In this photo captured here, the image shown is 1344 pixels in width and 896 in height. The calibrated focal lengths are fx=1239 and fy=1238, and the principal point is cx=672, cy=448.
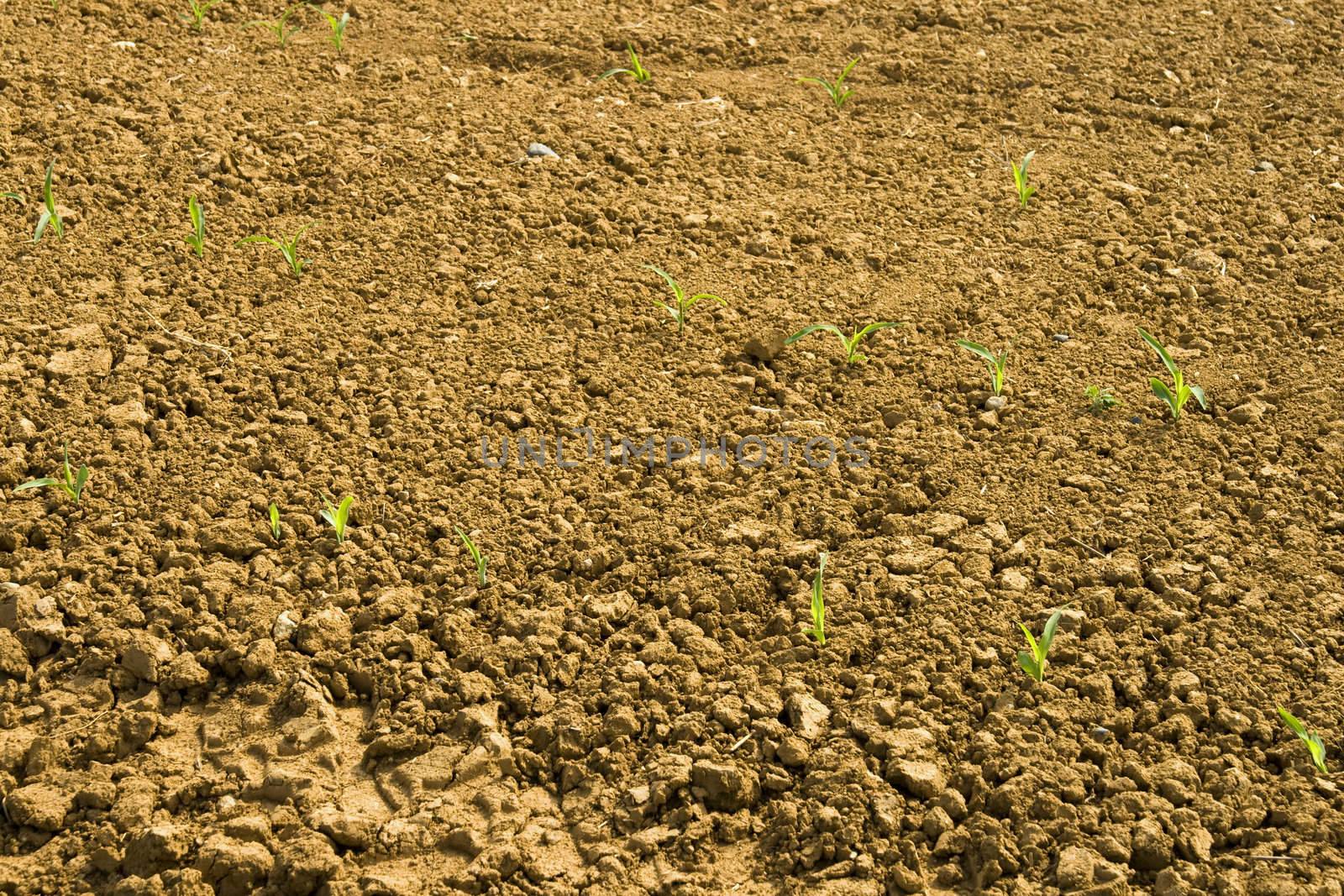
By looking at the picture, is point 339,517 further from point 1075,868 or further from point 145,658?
point 1075,868

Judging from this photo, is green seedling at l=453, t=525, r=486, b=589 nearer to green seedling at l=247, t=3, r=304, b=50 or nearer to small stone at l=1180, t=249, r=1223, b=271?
small stone at l=1180, t=249, r=1223, b=271

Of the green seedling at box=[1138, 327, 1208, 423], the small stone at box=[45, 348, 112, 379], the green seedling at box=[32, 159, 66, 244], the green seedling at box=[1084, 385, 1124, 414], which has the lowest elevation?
the small stone at box=[45, 348, 112, 379]

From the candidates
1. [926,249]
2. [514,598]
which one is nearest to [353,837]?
[514,598]

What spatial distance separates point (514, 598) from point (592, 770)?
0.43 metres

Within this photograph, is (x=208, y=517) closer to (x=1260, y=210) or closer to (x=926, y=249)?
(x=926, y=249)

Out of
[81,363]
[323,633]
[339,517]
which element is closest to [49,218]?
[81,363]

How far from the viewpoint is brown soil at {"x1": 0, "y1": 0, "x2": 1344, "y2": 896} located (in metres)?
2.15

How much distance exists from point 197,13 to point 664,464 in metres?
2.52

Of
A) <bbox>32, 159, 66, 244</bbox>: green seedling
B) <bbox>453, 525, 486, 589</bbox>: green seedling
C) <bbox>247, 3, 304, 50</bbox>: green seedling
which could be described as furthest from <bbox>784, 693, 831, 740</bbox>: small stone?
<bbox>247, 3, 304, 50</bbox>: green seedling

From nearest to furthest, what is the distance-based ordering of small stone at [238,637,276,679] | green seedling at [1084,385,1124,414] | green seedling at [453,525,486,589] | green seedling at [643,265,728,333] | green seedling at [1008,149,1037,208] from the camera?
1. small stone at [238,637,276,679]
2. green seedling at [453,525,486,589]
3. green seedling at [1084,385,1124,414]
4. green seedling at [643,265,728,333]
5. green seedling at [1008,149,1037,208]

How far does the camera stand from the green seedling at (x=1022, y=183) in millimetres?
3436

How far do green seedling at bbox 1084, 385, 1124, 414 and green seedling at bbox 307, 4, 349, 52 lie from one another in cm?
261

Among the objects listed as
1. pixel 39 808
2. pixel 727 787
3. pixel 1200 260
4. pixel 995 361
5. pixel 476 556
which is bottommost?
pixel 39 808

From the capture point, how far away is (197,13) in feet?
13.5
